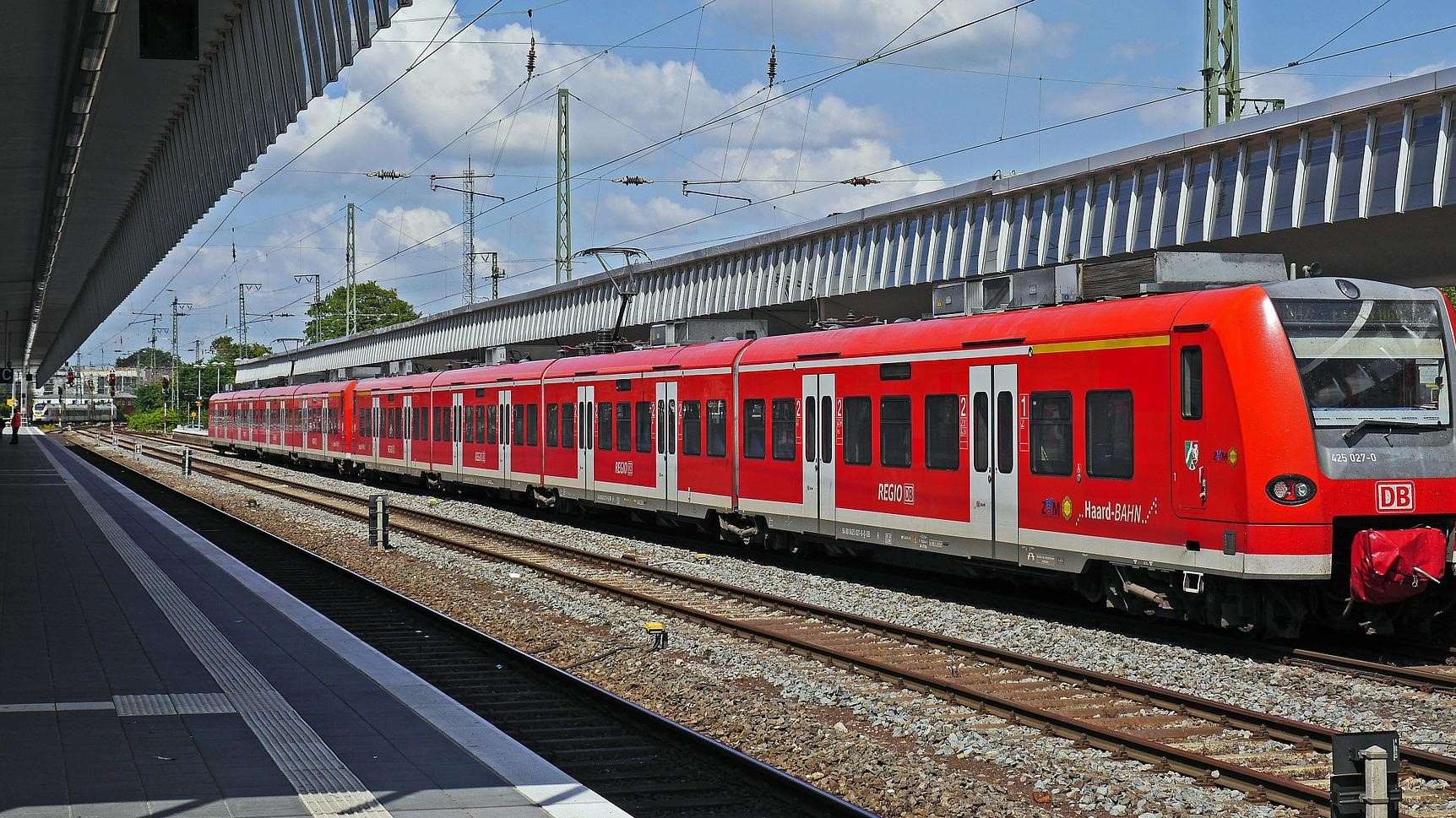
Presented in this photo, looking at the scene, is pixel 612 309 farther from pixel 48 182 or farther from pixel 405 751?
pixel 405 751

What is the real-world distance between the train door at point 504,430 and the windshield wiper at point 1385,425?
67.6ft

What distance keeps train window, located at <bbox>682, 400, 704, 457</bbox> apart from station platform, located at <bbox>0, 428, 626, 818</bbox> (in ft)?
23.7

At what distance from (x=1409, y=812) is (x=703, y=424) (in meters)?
14.6

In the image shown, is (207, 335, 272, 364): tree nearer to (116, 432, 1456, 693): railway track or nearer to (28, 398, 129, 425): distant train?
(28, 398, 129, 425): distant train

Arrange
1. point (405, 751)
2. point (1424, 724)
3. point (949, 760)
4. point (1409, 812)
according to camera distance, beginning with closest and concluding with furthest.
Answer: point (1409, 812) < point (405, 751) < point (949, 760) < point (1424, 724)

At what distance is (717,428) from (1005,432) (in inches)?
277

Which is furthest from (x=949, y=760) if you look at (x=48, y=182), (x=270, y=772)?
(x=48, y=182)

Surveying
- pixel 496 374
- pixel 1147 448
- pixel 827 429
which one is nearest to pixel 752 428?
pixel 827 429

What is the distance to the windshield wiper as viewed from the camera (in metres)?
11.8

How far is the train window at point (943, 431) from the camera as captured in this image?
15.3m

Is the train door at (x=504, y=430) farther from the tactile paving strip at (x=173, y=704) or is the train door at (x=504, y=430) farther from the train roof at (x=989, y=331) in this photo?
the tactile paving strip at (x=173, y=704)

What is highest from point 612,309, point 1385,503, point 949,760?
point 612,309

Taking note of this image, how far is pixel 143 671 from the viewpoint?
34.9 feet

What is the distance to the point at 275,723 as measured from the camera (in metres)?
8.82
